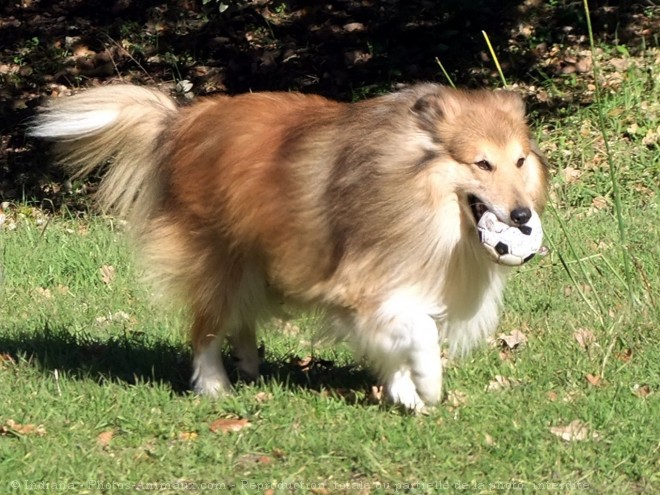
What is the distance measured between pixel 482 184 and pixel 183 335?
2531 millimetres

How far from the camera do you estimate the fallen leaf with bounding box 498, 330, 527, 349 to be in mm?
6875

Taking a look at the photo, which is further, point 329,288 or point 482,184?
point 329,288

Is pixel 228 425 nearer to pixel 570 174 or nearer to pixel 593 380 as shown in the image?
pixel 593 380

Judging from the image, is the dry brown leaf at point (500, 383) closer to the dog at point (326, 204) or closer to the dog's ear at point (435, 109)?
the dog at point (326, 204)

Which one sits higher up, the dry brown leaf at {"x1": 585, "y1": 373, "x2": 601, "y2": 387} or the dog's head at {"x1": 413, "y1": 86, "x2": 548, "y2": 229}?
the dog's head at {"x1": 413, "y1": 86, "x2": 548, "y2": 229}

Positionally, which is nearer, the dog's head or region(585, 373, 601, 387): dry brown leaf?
the dog's head

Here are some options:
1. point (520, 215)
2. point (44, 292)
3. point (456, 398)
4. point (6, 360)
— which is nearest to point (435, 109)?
point (520, 215)

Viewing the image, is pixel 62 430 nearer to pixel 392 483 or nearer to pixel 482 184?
pixel 392 483

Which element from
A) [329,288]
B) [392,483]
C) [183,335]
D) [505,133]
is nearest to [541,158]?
[505,133]

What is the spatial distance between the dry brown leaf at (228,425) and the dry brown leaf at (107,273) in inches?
117

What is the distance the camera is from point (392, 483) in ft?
16.3

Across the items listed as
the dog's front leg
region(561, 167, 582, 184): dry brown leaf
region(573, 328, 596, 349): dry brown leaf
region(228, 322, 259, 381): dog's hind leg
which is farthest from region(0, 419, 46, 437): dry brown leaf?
region(561, 167, 582, 184): dry brown leaf

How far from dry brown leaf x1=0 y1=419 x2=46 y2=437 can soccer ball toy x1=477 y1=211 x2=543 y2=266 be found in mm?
2311

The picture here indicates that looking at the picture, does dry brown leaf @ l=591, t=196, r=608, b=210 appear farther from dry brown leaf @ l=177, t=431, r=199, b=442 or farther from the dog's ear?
dry brown leaf @ l=177, t=431, r=199, b=442
